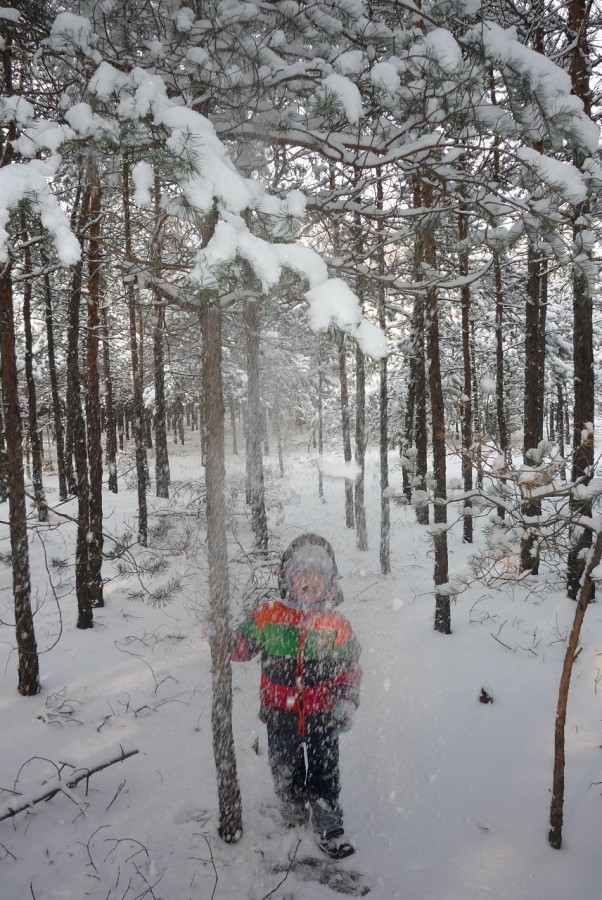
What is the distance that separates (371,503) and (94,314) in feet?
52.3

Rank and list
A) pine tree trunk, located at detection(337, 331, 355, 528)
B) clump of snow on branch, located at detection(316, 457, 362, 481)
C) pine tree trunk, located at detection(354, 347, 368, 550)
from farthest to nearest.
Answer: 1. pine tree trunk, located at detection(337, 331, 355, 528)
2. clump of snow on branch, located at detection(316, 457, 362, 481)
3. pine tree trunk, located at detection(354, 347, 368, 550)

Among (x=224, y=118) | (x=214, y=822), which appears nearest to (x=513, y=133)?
(x=224, y=118)

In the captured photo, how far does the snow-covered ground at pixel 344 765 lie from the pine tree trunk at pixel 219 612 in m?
0.31

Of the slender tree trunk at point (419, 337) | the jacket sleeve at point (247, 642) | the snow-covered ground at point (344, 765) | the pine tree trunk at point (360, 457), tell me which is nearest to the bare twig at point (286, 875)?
the snow-covered ground at point (344, 765)

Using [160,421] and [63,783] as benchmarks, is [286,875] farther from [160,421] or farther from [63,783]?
[160,421]

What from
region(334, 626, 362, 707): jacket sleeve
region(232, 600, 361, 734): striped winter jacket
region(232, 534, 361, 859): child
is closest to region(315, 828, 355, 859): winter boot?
region(232, 534, 361, 859): child

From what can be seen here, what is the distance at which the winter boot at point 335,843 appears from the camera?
3.41 metres

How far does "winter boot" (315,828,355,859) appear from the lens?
3414 millimetres

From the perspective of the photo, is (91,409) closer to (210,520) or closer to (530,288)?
(210,520)

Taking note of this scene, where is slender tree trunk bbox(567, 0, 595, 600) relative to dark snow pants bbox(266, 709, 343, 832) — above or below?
above

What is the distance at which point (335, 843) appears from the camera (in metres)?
3.45

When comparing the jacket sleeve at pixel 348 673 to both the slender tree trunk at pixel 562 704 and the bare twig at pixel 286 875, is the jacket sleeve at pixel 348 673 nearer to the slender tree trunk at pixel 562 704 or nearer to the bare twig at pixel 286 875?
the bare twig at pixel 286 875

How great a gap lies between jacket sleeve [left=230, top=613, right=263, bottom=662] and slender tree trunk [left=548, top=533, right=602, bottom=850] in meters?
2.10

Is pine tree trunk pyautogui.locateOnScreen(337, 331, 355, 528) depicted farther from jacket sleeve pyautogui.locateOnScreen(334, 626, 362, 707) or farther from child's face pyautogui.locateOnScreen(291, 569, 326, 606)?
jacket sleeve pyautogui.locateOnScreen(334, 626, 362, 707)
